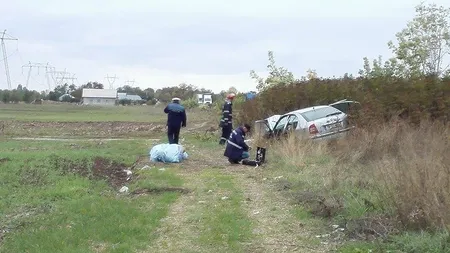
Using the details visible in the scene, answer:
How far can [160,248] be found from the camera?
8031 mm

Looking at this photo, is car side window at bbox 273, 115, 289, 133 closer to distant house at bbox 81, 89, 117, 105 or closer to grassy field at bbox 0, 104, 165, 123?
grassy field at bbox 0, 104, 165, 123

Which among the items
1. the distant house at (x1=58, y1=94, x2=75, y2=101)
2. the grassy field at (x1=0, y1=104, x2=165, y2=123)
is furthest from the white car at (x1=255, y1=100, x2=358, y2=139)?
the distant house at (x1=58, y1=94, x2=75, y2=101)

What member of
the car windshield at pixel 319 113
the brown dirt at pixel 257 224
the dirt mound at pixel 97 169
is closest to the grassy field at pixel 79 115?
the dirt mound at pixel 97 169

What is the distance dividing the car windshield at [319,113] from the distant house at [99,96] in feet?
408

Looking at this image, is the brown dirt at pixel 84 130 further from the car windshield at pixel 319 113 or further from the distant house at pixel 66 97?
Answer: the distant house at pixel 66 97

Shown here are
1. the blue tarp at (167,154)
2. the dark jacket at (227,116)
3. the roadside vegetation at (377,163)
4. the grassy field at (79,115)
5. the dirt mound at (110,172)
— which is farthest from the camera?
the grassy field at (79,115)

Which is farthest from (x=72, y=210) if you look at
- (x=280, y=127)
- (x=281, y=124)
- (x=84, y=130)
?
(x=84, y=130)

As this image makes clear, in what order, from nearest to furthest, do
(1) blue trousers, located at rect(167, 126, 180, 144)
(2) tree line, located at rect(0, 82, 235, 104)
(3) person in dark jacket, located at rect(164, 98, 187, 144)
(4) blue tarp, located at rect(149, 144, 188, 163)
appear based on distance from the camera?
1. (4) blue tarp, located at rect(149, 144, 188, 163)
2. (3) person in dark jacket, located at rect(164, 98, 187, 144)
3. (1) blue trousers, located at rect(167, 126, 180, 144)
4. (2) tree line, located at rect(0, 82, 235, 104)

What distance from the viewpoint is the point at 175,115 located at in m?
19.2

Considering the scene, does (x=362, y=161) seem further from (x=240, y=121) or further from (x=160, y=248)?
(x=240, y=121)

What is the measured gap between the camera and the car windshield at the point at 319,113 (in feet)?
61.8

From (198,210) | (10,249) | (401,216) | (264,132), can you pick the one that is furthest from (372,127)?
(10,249)

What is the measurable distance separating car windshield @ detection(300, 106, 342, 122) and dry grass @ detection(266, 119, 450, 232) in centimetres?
136

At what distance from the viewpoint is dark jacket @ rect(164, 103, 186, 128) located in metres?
19.2
